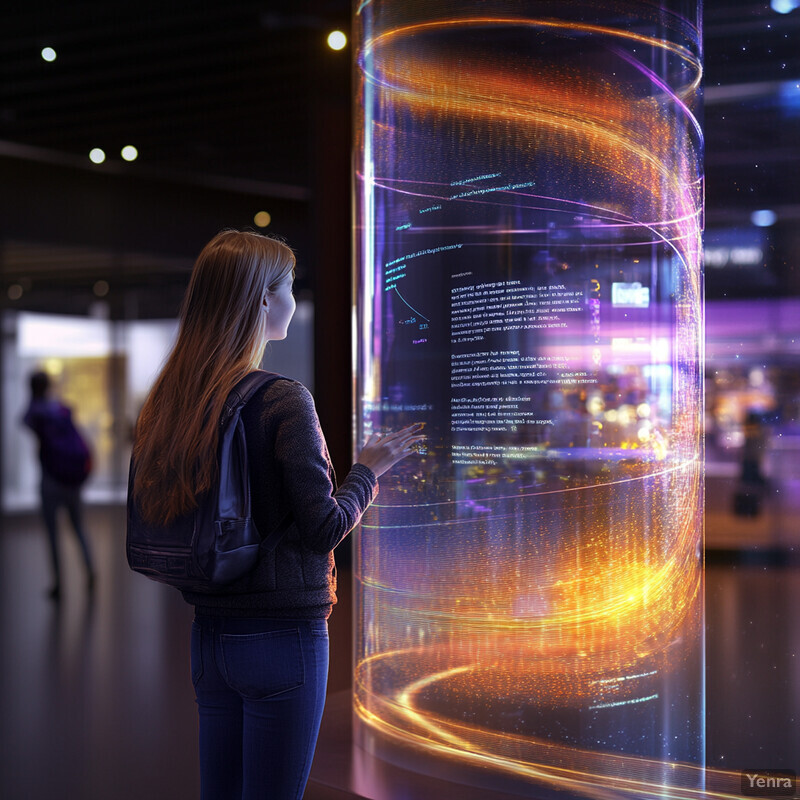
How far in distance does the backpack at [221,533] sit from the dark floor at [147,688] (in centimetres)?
132

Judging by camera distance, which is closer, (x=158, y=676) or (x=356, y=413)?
(x=356, y=413)

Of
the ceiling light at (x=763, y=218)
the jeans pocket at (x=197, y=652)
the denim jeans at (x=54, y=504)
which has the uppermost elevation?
the ceiling light at (x=763, y=218)

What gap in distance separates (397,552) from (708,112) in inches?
63.2

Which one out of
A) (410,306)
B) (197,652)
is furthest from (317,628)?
(410,306)

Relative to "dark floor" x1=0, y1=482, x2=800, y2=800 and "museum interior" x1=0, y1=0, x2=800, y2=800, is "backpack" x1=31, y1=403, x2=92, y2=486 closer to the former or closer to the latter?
"dark floor" x1=0, y1=482, x2=800, y2=800

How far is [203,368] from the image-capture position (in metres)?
1.51

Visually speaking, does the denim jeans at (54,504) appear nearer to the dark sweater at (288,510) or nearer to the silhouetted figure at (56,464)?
the silhouetted figure at (56,464)

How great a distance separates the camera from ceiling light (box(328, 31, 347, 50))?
560 cm

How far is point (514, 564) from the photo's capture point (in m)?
2.41

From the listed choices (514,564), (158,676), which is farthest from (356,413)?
(158,676)

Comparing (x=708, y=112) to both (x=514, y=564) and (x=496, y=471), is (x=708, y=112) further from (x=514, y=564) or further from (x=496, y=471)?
(x=514, y=564)

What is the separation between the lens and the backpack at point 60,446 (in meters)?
6.13

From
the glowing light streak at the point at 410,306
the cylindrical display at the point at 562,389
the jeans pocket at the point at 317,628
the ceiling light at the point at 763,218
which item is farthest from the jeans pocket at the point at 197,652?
the ceiling light at the point at 763,218

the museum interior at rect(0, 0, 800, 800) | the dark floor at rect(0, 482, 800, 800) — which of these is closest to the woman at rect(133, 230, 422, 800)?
the museum interior at rect(0, 0, 800, 800)
